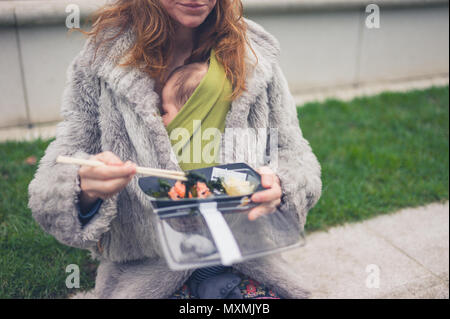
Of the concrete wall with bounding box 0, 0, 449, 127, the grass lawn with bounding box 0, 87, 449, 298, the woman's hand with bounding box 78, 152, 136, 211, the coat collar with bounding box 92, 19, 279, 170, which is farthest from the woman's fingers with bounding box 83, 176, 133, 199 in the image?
the concrete wall with bounding box 0, 0, 449, 127

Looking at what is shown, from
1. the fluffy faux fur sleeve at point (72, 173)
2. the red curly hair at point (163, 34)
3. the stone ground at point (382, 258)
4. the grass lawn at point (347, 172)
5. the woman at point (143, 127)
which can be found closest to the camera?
the fluffy faux fur sleeve at point (72, 173)

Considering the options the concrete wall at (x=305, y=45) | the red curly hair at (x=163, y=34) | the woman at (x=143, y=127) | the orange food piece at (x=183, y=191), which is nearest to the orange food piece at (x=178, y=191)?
the orange food piece at (x=183, y=191)

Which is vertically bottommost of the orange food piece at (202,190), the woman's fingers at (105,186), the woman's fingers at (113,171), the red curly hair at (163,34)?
the orange food piece at (202,190)

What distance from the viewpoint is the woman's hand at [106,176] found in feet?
4.15

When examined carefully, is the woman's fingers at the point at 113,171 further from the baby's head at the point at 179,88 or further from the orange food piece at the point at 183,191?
the baby's head at the point at 179,88

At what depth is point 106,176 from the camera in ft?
4.19

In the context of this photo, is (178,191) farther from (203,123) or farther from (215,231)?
(203,123)

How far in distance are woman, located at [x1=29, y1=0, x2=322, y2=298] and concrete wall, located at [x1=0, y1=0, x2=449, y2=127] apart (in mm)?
2649

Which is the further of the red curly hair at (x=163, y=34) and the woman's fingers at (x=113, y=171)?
the red curly hair at (x=163, y=34)

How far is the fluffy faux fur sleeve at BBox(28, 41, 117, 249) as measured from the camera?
1388 millimetres

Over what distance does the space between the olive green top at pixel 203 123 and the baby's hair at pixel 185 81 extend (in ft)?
0.19

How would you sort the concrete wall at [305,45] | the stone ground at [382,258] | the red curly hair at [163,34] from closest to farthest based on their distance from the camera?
the red curly hair at [163,34] < the stone ground at [382,258] < the concrete wall at [305,45]

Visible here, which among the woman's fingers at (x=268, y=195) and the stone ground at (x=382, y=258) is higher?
the woman's fingers at (x=268, y=195)
